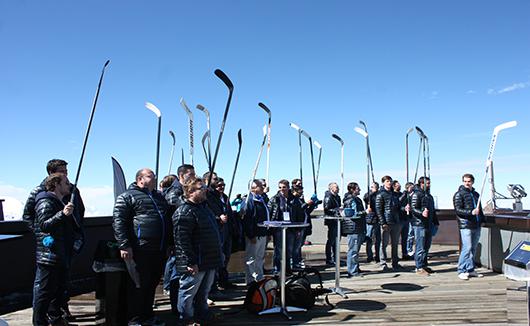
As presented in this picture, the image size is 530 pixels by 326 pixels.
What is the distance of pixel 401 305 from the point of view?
214 inches

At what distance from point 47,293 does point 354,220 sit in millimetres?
4726

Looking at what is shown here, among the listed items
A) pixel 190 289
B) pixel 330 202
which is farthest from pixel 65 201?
pixel 330 202

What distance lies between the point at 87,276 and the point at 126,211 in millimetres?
4434

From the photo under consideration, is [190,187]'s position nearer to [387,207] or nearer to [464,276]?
[464,276]

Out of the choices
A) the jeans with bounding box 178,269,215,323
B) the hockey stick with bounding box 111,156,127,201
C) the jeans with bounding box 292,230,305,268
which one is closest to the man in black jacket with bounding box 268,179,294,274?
the jeans with bounding box 292,230,305,268

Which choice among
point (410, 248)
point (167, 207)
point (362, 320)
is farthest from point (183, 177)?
point (410, 248)

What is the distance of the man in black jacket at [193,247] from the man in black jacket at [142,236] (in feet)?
0.78

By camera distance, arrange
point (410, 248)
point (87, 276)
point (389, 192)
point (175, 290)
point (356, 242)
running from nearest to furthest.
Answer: point (175, 290)
point (356, 242)
point (87, 276)
point (389, 192)
point (410, 248)

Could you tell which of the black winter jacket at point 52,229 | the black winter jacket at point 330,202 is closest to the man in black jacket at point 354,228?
the black winter jacket at point 330,202

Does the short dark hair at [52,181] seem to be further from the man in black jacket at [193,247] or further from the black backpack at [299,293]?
the black backpack at [299,293]

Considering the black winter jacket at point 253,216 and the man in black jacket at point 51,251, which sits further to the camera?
the black winter jacket at point 253,216

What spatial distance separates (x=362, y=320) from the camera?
15.7ft

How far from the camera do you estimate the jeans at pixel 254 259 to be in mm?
6750

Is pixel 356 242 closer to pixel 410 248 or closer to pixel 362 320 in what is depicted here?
pixel 362 320
